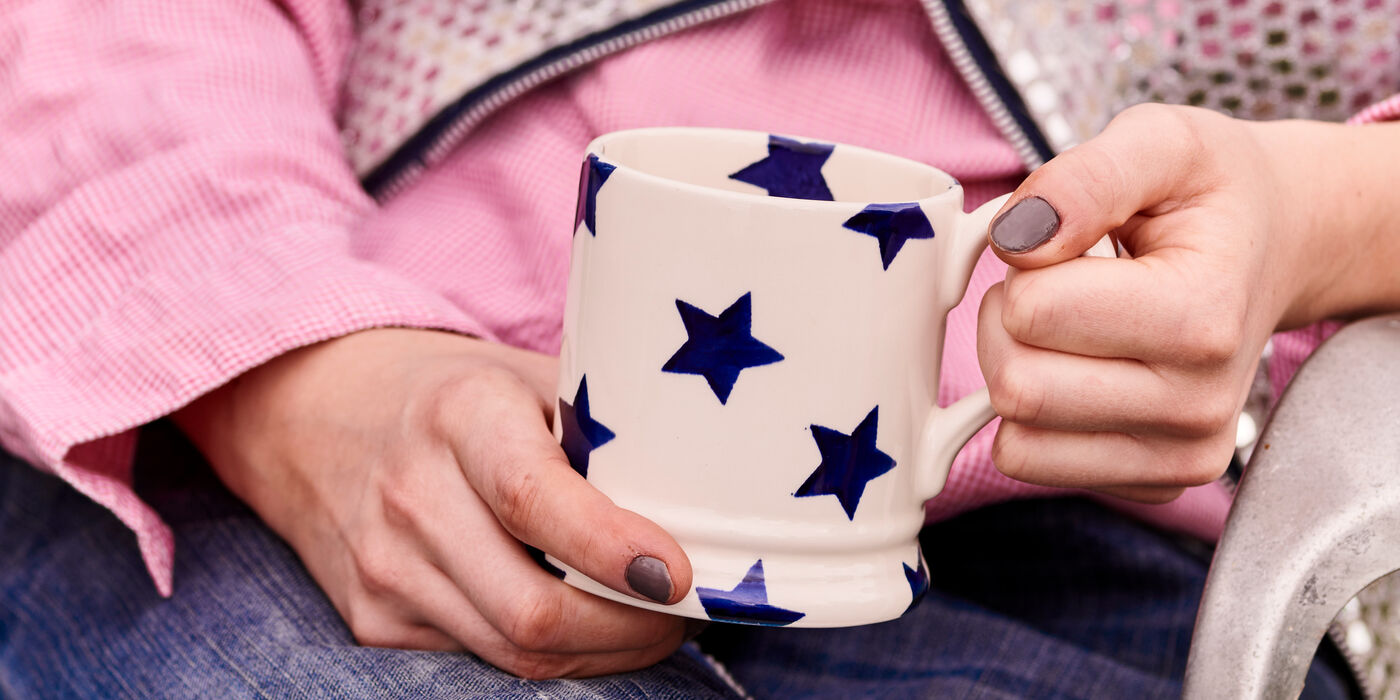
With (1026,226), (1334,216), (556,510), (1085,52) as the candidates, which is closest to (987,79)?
(1085,52)

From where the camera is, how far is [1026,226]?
416 millimetres

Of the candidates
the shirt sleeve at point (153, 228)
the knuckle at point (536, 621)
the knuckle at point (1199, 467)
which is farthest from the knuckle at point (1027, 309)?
the shirt sleeve at point (153, 228)

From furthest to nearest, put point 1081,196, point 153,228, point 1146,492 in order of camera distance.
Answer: point 153,228 → point 1146,492 → point 1081,196

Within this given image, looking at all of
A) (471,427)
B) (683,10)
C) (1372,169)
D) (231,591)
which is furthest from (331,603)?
(1372,169)

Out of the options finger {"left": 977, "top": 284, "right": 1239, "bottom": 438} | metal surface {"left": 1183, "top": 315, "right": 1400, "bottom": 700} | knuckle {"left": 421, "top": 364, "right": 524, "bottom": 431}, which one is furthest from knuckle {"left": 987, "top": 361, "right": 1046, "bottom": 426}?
knuckle {"left": 421, "top": 364, "right": 524, "bottom": 431}

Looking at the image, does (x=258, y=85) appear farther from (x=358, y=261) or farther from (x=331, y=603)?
(x=331, y=603)

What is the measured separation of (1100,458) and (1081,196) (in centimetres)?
12

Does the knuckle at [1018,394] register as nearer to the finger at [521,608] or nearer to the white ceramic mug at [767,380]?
the white ceramic mug at [767,380]

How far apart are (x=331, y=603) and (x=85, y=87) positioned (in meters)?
0.38

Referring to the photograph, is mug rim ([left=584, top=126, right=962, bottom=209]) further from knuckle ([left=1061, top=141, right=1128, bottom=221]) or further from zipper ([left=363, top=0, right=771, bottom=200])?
zipper ([left=363, top=0, right=771, bottom=200])

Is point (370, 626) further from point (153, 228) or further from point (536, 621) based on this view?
point (153, 228)

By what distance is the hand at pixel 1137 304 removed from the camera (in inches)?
16.5

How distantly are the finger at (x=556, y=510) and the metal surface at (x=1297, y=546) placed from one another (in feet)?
0.73

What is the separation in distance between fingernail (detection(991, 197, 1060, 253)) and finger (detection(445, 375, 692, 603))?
178 mm
